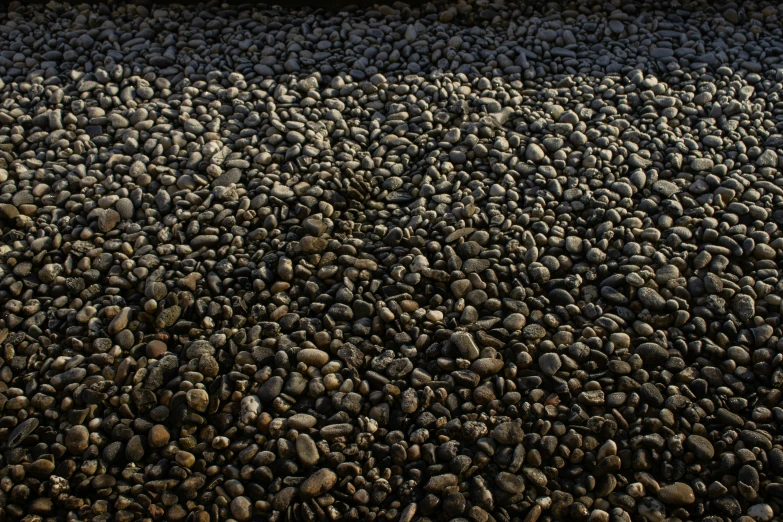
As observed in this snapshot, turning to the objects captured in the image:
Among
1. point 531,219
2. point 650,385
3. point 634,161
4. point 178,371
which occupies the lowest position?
point 178,371

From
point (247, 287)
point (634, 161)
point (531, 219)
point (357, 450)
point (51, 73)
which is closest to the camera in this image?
point (357, 450)

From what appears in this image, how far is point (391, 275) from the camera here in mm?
2754

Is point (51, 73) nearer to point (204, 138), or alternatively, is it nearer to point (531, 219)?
point (204, 138)

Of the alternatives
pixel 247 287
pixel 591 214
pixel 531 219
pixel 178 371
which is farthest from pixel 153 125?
pixel 591 214

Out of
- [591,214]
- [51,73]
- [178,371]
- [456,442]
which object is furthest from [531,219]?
[51,73]

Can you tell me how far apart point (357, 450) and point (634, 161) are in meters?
1.88

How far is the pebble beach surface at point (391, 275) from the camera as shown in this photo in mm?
2230

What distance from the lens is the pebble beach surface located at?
2.23 m

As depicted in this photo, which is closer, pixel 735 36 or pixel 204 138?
pixel 204 138

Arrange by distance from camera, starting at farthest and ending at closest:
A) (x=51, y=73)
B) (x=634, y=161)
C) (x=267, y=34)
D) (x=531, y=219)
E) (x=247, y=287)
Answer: (x=267, y=34)
(x=51, y=73)
(x=634, y=161)
(x=531, y=219)
(x=247, y=287)

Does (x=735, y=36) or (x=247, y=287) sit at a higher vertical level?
(x=735, y=36)

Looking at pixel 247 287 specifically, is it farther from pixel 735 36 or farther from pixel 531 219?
pixel 735 36

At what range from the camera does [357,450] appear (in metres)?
2.27

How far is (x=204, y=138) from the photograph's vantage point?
3.30m
